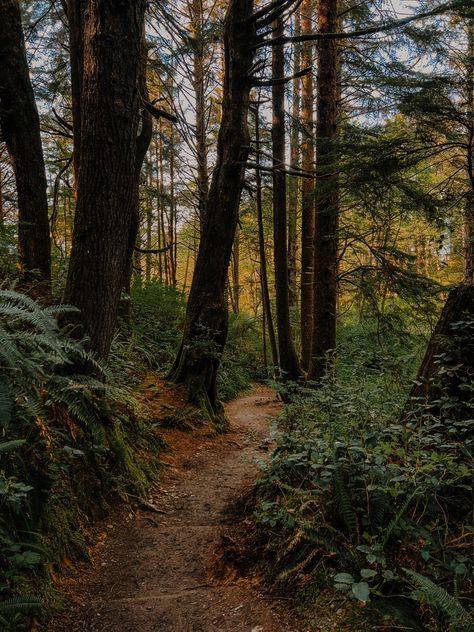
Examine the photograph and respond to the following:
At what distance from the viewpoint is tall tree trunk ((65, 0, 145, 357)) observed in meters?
3.86

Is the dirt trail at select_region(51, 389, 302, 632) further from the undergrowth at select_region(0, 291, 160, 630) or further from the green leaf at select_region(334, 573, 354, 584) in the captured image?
the green leaf at select_region(334, 573, 354, 584)

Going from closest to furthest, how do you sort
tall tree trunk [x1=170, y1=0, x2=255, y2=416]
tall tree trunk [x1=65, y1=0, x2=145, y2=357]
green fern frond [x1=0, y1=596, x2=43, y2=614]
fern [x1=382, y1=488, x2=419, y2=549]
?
green fern frond [x1=0, y1=596, x2=43, y2=614] < fern [x1=382, y1=488, x2=419, y2=549] < tall tree trunk [x1=65, y1=0, x2=145, y2=357] < tall tree trunk [x1=170, y1=0, x2=255, y2=416]

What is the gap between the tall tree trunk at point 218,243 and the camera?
23.1 ft

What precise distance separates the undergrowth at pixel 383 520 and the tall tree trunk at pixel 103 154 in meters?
2.40

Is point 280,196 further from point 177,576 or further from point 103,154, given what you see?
point 177,576

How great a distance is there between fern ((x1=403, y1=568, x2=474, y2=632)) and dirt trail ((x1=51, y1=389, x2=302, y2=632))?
0.80 m

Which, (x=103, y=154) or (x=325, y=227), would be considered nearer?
(x=103, y=154)

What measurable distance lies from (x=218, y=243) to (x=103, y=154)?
3492 mm

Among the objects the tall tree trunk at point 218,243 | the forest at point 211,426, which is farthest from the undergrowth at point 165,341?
the tall tree trunk at point 218,243

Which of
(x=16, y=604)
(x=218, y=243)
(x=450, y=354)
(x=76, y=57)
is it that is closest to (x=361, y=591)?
(x=16, y=604)

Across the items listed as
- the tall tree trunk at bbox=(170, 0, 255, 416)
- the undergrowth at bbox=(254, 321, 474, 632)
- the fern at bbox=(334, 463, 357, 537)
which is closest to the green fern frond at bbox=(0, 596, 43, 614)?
the undergrowth at bbox=(254, 321, 474, 632)

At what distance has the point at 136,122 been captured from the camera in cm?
415

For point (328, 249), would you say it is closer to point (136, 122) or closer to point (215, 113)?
point (136, 122)

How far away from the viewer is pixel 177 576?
2.90 meters
